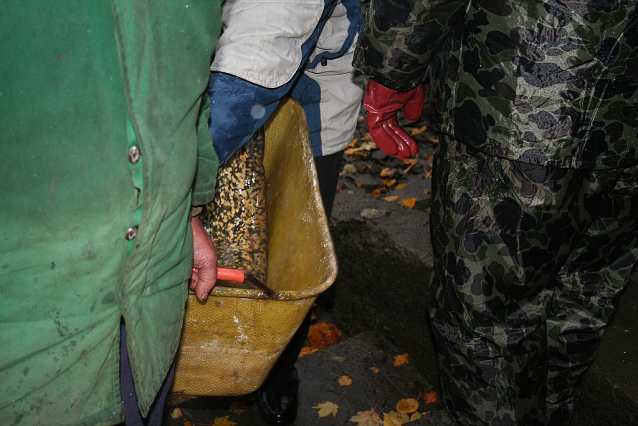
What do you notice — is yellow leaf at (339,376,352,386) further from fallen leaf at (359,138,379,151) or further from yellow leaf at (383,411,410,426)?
fallen leaf at (359,138,379,151)

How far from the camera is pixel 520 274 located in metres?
1.83

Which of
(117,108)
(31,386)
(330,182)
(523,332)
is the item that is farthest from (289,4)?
(523,332)

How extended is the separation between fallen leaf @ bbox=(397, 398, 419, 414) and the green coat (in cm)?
202

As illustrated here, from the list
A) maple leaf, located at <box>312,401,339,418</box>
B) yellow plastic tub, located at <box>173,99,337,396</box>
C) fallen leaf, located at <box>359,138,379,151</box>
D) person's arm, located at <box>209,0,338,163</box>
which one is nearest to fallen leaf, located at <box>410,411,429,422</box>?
maple leaf, located at <box>312,401,339,418</box>

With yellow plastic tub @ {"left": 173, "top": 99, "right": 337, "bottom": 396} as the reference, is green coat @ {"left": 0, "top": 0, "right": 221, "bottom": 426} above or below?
above

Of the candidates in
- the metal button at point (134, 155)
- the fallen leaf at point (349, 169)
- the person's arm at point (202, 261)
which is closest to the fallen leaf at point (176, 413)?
the person's arm at point (202, 261)

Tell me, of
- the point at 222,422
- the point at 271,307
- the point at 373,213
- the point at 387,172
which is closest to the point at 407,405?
the point at 222,422

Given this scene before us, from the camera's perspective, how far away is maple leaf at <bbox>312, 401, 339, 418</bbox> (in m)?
2.90

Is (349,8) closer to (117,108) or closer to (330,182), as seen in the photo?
(330,182)

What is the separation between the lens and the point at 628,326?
2600mm

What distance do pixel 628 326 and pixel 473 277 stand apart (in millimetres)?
1256

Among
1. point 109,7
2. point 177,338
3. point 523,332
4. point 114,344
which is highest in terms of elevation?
point 109,7

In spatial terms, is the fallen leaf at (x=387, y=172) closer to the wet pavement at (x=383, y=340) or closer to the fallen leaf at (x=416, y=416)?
the wet pavement at (x=383, y=340)

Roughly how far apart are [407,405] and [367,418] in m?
0.25
